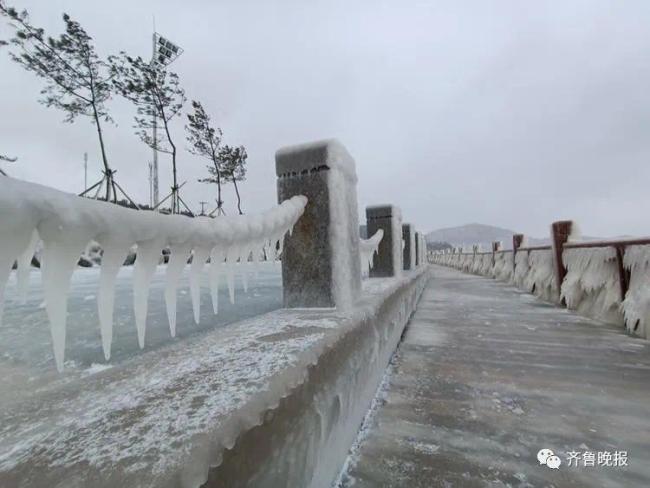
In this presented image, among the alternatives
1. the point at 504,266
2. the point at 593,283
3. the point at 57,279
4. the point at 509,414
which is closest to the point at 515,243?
the point at 504,266

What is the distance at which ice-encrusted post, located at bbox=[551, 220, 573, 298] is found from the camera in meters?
4.79

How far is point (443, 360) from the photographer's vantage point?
2438 millimetres

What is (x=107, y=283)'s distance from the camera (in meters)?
0.92

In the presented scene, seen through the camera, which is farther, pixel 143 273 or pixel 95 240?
pixel 143 273

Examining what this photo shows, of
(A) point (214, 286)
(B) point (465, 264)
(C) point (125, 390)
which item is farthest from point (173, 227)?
(B) point (465, 264)

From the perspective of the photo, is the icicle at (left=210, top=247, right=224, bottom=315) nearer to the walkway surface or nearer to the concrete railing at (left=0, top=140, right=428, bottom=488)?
the concrete railing at (left=0, top=140, right=428, bottom=488)

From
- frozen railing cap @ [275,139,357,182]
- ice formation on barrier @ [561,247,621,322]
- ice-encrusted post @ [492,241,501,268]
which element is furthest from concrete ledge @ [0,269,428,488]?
ice-encrusted post @ [492,241,501,268]

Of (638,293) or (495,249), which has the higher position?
(495,249)

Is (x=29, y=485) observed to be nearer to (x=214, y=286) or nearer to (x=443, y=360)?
(x=214, y=286)

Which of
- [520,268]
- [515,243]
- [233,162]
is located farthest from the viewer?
[233,162]

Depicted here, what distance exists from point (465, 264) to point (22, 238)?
1637 cm

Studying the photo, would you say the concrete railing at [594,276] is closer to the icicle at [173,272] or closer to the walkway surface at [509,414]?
the walkway surface at [509,414]

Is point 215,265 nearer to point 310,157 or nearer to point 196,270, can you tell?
point 196,270

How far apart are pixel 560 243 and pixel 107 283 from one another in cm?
592
